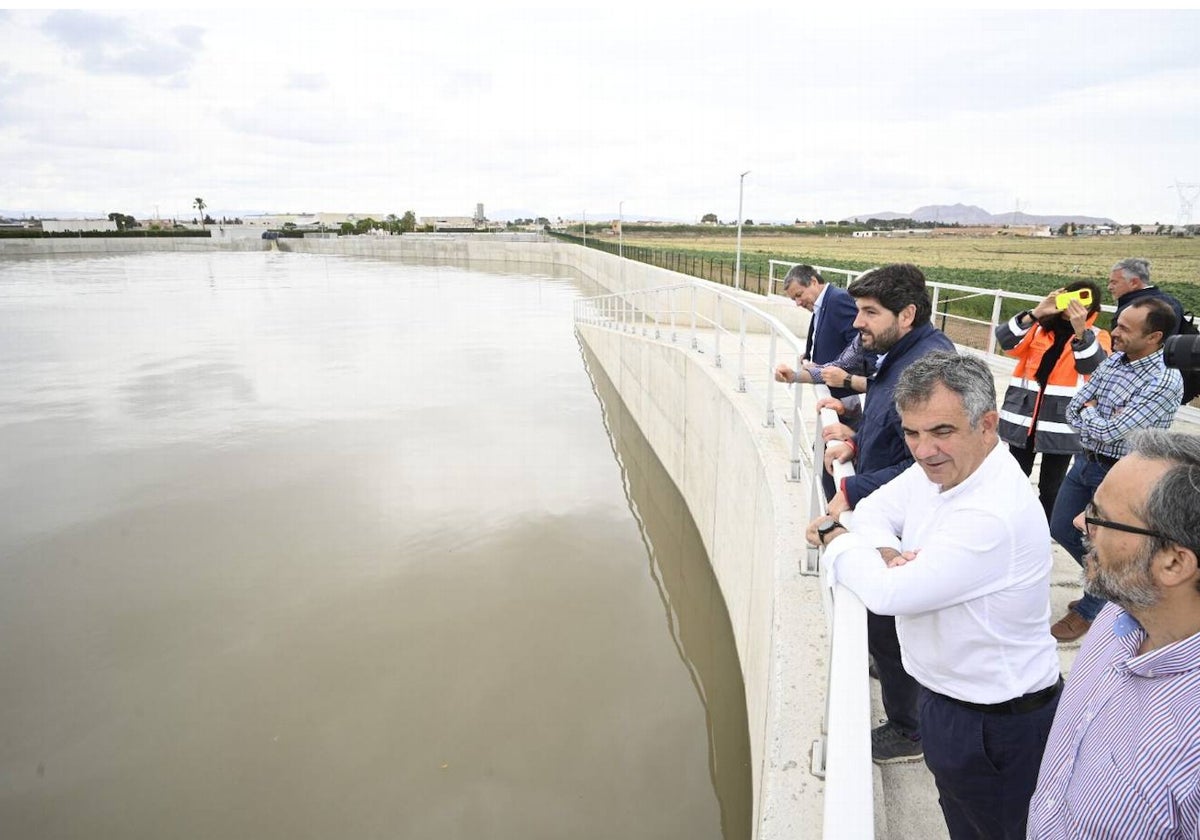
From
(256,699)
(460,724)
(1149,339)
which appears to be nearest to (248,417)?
(256,699)

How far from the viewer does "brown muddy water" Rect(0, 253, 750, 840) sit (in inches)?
209

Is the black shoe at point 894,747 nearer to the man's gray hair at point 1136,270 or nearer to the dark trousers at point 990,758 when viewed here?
the dark trousers at point 990,758

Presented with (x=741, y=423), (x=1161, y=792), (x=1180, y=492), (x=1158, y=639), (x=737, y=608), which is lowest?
(x=737, y=608)

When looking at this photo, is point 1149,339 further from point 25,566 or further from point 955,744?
point 25,566

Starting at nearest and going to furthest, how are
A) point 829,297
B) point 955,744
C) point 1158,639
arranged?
point 1158,639
point 955,744
point 829,297

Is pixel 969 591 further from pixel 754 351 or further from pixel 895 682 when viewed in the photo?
pixel 754 351

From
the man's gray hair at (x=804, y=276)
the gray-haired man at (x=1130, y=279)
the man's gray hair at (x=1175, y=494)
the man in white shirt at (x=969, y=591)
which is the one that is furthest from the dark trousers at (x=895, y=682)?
the man's gray hair at (x=804, y=276)

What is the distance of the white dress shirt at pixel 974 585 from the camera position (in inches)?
61.9

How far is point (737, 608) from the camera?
608 centimetres

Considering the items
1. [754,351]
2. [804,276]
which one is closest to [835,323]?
[804,276]

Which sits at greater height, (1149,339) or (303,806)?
(1149,339)

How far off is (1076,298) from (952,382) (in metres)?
2.32

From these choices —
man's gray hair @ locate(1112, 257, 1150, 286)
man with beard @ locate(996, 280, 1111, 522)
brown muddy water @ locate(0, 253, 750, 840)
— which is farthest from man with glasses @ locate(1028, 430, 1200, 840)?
brown muddy water @ locate(0, 253, 750, 840)

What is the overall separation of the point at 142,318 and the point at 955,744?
36.4 m
